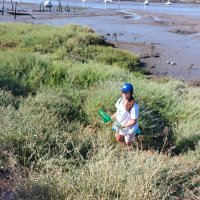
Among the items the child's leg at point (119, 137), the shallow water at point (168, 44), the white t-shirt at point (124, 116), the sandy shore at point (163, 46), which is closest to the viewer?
the white t-shirt at point (124, 116)

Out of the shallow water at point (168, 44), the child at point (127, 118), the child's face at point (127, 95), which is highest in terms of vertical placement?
the child's face at point (127, 95)

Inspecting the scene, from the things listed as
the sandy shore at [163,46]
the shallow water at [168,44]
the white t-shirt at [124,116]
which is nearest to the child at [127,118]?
the white t-shirt at [124,116]

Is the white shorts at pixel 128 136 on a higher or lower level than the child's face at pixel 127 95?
lower

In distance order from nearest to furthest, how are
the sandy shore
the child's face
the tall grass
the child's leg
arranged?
the tall grass
the child's face
the child's leg
the sandy shore

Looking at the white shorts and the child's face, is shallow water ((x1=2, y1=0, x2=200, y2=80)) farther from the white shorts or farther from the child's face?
the child's face

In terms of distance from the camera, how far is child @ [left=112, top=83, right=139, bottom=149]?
7.94 meters

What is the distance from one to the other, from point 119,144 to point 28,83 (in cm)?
455

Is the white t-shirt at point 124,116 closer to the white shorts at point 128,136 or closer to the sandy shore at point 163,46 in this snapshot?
the white shorts at point 128,136

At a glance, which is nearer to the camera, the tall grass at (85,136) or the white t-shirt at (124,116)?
the tall grass at (85,136)

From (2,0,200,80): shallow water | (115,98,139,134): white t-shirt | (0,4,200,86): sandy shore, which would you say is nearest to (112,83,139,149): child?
(115,98,139,134): white t-shirt

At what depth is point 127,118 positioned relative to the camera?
26.7ft

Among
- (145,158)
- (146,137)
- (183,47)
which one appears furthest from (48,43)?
(145,158)

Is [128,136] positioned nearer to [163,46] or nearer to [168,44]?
[163,46]

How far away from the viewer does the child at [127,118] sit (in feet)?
26.1
